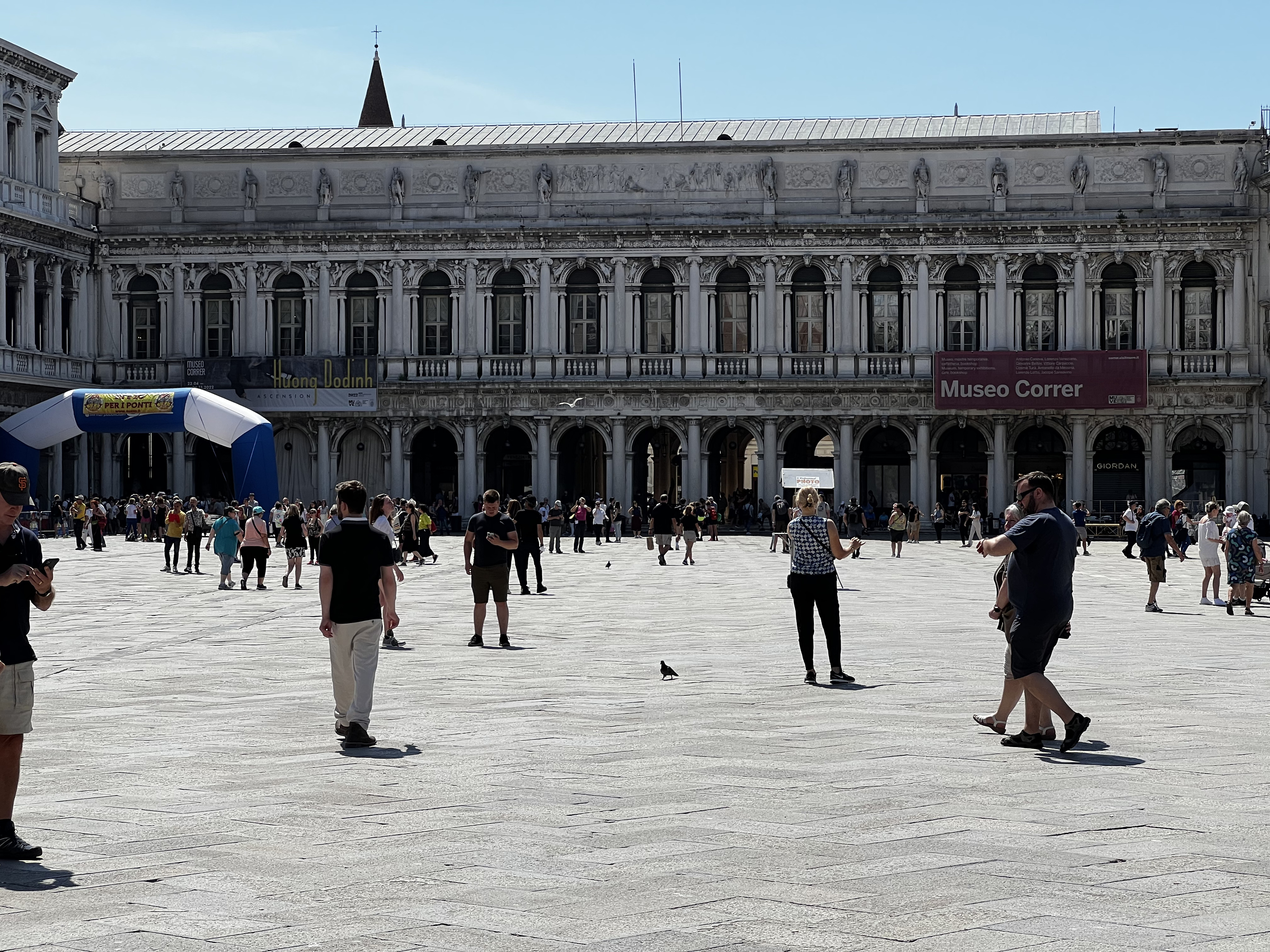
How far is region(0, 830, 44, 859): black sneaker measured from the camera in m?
7.90

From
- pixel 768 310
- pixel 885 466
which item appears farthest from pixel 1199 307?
pixel 768 310

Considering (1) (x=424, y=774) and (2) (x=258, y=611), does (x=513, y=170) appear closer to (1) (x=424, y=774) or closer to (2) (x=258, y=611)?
(2) (x=258, y=611)

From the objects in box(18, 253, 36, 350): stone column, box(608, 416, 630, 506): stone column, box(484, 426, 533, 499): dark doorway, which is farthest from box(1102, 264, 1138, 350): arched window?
box(18, 253, 36, 350): stone column

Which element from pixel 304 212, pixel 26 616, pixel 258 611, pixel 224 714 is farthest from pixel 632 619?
pixel 304 212

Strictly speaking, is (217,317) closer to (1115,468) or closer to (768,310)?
(768,310)

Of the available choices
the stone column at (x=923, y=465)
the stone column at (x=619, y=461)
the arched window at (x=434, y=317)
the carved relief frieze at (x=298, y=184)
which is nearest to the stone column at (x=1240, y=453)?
the stone column at (x=923, y=465)

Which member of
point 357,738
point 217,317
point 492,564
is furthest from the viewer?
point 217,317

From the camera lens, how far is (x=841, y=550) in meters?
14.6

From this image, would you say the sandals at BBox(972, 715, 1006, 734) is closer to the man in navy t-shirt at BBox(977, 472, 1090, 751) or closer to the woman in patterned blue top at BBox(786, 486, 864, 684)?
the man in navy t-shirt at BBox(977, 472, 1090, 751)

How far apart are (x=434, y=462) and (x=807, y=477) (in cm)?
1446

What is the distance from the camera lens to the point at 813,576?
14945mm

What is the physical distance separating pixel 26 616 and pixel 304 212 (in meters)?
52.3

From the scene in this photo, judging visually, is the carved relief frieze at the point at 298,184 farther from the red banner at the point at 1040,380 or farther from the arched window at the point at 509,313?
the red banner at the point at 1040,380

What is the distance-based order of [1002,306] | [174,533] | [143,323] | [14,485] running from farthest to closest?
[143,323]
[1002,306]
[174,533]
[14,485]
